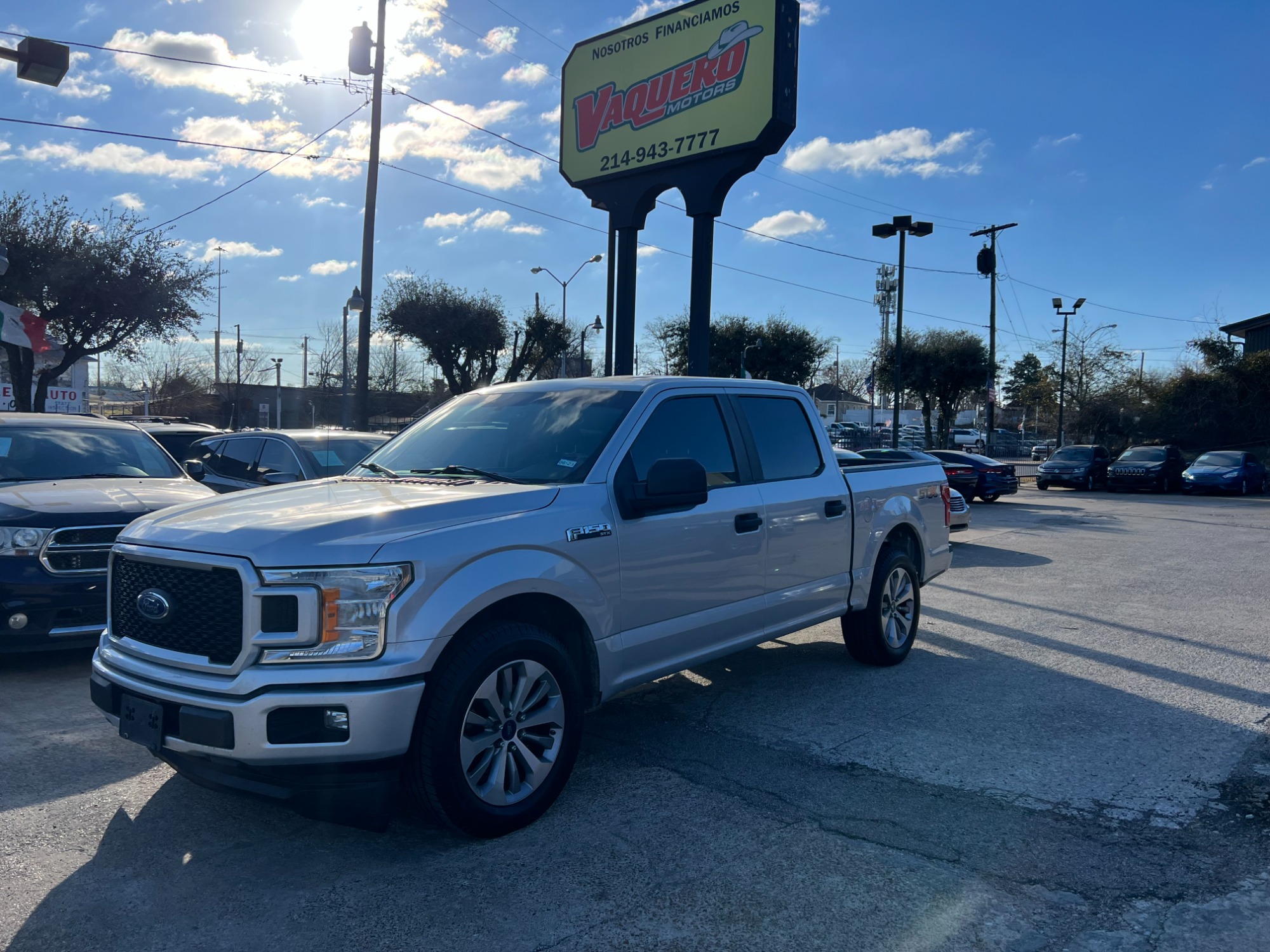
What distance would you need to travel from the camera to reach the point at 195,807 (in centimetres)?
415

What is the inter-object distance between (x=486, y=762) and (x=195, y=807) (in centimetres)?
139

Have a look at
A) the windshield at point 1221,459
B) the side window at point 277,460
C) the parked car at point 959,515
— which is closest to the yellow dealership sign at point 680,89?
the parked car at point 959,515

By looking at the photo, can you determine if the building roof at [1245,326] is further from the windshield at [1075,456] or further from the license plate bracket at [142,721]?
the license plate bracket at [142,721]

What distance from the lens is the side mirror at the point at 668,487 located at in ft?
14.2

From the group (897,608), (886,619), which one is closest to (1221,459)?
(897,608)

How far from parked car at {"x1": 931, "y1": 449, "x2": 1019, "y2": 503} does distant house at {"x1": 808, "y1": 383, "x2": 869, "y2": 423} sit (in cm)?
7038

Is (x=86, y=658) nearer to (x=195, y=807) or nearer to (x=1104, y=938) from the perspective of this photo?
(x=195, y=807)

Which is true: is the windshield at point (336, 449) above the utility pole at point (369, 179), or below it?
below

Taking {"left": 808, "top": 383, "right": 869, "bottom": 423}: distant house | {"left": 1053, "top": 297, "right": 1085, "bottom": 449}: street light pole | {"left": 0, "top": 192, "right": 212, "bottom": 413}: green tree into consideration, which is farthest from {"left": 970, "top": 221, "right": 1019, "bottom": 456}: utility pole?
{"left": 808, "top": 383, "right": 869, "bottom": 423}: distant house

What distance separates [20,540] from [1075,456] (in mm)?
30431

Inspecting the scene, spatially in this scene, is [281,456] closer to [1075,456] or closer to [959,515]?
[959,515]

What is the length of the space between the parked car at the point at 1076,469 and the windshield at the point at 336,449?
25.7 meters

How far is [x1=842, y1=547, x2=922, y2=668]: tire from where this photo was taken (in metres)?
6.58

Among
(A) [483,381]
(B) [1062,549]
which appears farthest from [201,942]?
(A) [483,381]
